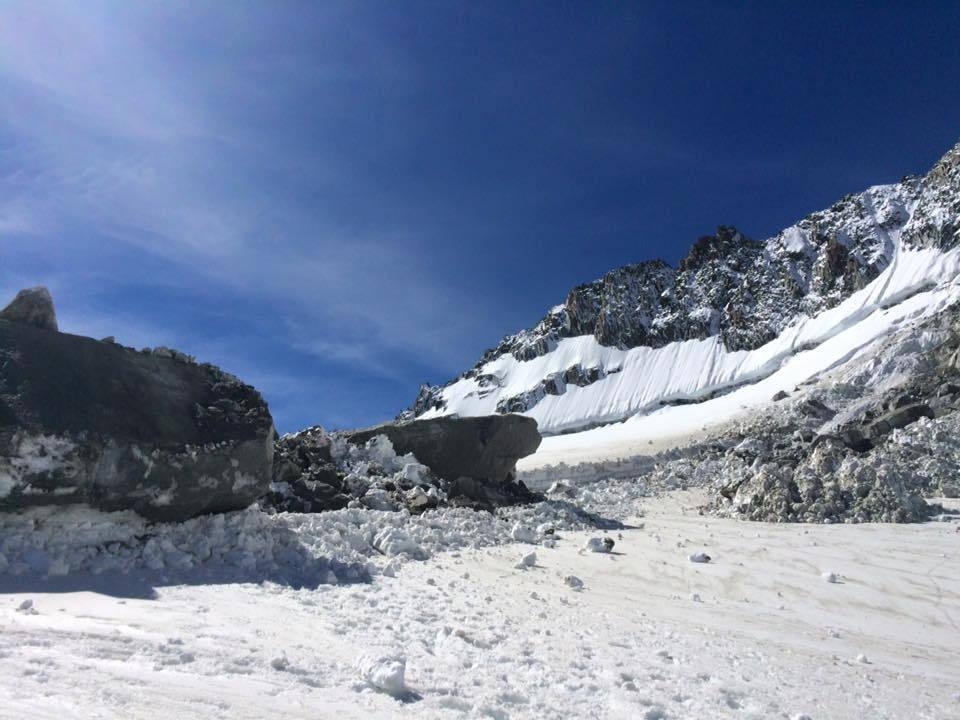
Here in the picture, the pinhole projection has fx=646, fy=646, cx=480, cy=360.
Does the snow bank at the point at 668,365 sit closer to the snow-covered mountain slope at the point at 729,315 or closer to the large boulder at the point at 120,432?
the snow-covered mountain slope at the point at 729,315

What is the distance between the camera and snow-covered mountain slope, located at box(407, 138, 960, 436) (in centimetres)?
6162

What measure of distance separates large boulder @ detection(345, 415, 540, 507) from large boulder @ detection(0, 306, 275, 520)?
266 inches

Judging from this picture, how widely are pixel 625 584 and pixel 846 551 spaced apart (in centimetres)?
423

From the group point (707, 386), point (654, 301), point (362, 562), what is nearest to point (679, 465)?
point (362, 562)

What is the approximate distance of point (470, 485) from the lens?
1386 centimetres

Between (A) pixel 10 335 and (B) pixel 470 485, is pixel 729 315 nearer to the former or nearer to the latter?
(B) pixel 470 485

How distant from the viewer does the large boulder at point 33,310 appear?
699 cm

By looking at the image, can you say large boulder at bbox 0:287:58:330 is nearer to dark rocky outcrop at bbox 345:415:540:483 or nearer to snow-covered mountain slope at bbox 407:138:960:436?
dark rocky outcrop at bbox 345:415:540:483

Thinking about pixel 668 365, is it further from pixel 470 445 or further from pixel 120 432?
pixel 120 432

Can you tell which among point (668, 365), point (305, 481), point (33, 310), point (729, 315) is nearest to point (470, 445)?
point (305, 481)

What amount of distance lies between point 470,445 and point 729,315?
77107mm

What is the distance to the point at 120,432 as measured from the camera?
690 cm

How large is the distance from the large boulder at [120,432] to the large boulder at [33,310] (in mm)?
112

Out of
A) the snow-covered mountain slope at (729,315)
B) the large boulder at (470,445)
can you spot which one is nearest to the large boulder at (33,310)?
the large boulder at (470,445)
